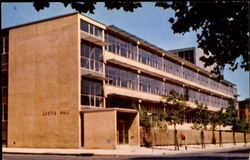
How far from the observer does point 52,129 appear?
37125 mm

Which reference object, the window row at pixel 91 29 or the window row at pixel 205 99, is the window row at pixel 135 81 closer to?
the window row at pixel 91 29

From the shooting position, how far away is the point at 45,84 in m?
38.1

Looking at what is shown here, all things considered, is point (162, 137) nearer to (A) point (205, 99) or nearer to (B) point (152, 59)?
(B) point (152, 59)

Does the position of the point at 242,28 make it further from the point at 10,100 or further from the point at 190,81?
the point at 190,81

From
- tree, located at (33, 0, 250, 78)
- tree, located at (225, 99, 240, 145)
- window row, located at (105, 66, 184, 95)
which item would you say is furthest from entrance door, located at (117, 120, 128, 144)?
tree, located at (33, 0, 250, 78)

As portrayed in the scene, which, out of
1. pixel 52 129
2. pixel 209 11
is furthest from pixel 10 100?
pixel 209 11

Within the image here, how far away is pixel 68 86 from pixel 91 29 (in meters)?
6.12

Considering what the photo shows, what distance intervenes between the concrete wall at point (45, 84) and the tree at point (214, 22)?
26.3 m

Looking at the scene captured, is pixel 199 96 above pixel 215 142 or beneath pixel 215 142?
above

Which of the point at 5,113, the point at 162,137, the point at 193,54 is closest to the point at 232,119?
the point at 162,137

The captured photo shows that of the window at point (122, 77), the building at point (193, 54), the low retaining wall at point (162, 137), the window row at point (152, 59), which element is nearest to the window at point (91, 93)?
the window at point (122, 77)

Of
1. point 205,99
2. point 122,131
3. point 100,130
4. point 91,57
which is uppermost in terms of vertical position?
point 91,57

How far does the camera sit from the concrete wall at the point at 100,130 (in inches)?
1335

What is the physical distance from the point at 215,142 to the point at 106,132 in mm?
29055
